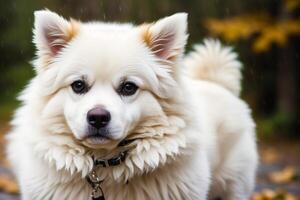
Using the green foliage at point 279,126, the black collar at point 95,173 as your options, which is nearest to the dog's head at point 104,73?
the black collar at point 95,173

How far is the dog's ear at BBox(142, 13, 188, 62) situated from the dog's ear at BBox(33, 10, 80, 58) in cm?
49

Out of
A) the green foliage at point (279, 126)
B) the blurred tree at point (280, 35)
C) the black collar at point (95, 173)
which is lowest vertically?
the black collar at point (95, 173)

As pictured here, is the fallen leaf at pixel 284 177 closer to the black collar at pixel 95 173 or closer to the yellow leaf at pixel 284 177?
the yellow leaf at pixel 284 177

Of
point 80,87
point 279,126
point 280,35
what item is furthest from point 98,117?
point 279,126

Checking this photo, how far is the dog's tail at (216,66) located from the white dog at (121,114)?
1.39 metres

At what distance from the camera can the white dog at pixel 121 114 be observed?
163 inches

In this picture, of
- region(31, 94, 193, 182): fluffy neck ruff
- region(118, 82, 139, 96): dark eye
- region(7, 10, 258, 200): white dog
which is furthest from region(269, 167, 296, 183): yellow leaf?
region(118, 82, 139, 96): dark eye

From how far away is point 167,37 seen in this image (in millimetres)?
4434

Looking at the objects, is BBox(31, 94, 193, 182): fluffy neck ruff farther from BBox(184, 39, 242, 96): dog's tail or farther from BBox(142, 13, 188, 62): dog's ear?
BBox(184, 39, 242, 96): dog's tail

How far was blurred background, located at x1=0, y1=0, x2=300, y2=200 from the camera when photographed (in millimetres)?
10633

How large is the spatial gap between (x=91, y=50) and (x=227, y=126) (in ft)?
5.15

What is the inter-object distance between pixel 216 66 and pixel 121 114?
2027mm

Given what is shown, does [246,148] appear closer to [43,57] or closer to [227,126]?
[227,126]

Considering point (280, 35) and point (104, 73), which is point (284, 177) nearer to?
point (280, 35)
